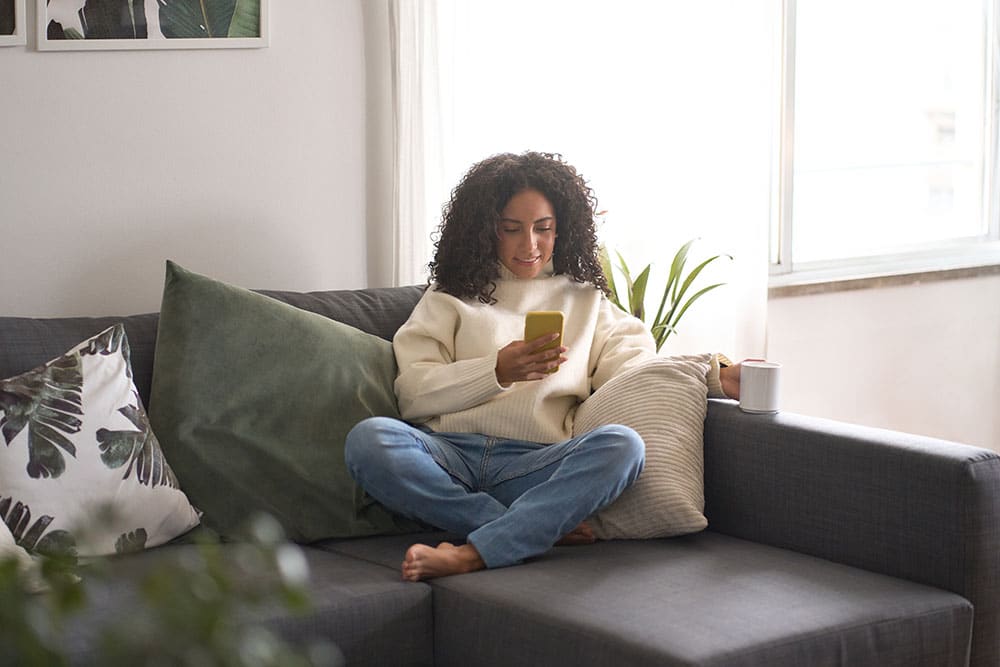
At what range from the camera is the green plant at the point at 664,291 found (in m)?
3.35

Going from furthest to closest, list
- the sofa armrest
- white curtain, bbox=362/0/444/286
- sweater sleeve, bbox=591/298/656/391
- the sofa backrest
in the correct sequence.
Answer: white curtain, bbox=362/0/444/286
sweater sleeve, bbox=591/298/656/391
the sofa backrest
the sofa armrest

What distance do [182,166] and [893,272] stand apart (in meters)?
2.38

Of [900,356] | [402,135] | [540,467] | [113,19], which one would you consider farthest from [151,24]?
[900,356]

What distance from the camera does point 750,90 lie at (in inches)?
143

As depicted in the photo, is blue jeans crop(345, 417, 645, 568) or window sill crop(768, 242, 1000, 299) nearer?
blue jeans crop(345, 417, 645, 568)

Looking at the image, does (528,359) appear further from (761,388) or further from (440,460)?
(761,388)

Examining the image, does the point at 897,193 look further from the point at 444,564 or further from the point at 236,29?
the point at 444,564

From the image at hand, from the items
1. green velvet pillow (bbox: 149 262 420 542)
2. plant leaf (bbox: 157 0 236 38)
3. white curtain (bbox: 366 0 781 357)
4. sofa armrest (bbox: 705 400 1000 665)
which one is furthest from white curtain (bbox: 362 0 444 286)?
sofa armrest (bbox: 705 400 1000 665)

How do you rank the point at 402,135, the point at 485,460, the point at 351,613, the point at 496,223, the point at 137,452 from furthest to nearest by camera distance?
the point at 402,135 → the point at 496,223 → the point at 485,460 → the point at 137,452 → the point at 351,613

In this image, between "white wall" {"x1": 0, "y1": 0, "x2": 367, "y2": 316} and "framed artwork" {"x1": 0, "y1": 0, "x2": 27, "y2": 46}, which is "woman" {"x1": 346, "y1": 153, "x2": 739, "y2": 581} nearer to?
"white wall" {"x1": 0, "y1": 0, "x2": 367, "y2": 316}

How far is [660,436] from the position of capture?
2.45 meters

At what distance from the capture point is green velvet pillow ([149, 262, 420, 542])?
8.00ft

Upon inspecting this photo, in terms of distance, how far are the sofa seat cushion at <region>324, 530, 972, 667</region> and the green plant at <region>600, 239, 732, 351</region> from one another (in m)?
1.14

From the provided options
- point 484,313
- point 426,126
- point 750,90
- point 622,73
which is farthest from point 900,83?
point 484,313
